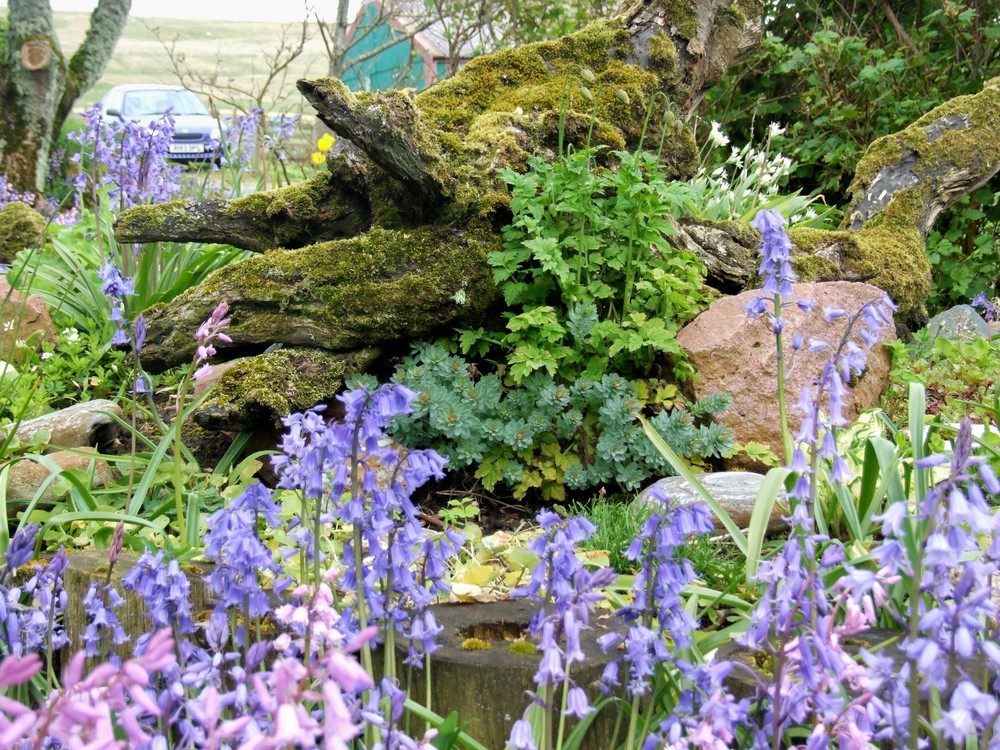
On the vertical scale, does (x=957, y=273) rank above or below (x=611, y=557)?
above

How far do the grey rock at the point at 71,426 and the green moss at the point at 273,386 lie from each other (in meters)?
0.57

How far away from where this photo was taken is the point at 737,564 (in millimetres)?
2721

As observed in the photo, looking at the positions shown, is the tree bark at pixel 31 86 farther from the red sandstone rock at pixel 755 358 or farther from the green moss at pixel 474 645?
the green moss at pixel 474 645

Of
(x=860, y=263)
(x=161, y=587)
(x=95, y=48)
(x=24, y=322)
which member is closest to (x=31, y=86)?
(x=95, y=48)

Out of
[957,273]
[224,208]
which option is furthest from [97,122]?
[957,273]

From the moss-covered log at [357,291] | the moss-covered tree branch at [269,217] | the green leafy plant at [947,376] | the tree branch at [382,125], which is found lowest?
the green leafy plant at [947,376]

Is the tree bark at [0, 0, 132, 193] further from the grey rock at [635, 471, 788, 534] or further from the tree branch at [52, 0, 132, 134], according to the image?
the grey rock at [635, 471, 788, 534]

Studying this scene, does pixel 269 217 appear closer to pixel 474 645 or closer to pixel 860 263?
pixel 474 645

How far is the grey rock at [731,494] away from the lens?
3082mm

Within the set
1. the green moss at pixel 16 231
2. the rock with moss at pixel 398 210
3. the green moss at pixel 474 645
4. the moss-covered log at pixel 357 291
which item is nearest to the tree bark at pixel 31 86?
the green moss at pixel 16 231

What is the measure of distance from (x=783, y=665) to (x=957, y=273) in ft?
21.4

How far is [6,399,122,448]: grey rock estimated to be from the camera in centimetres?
384

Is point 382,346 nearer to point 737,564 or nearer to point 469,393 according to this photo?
point 469,393

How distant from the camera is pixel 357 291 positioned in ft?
12.6
